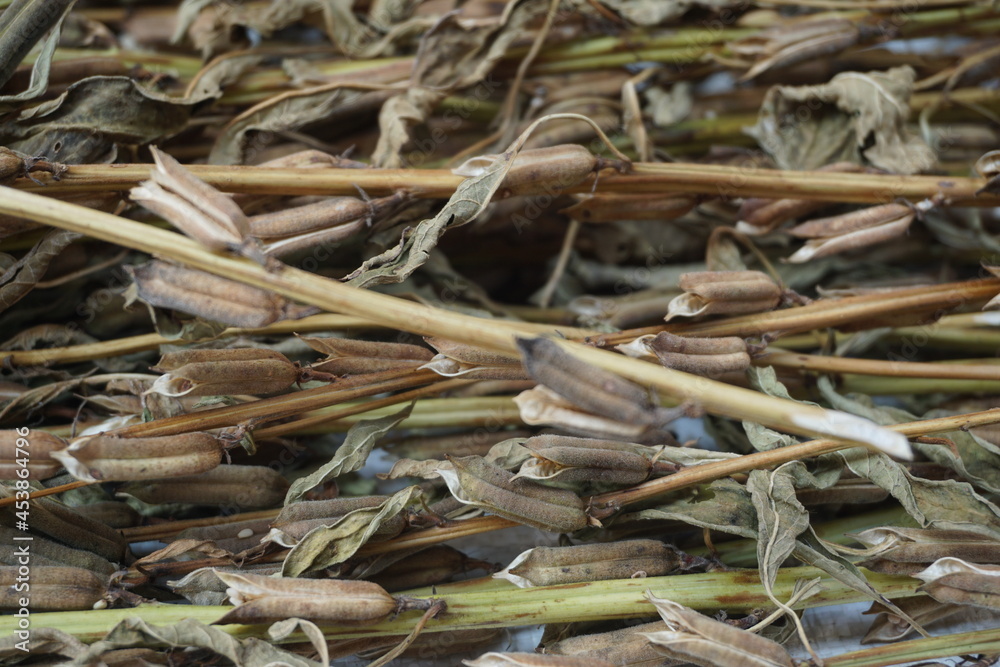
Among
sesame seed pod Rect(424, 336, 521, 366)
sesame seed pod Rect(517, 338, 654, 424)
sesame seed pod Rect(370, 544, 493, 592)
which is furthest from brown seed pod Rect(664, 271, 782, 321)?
sesame seed pod Rect(370, 544, 493, 592)

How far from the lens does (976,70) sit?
1.53 m

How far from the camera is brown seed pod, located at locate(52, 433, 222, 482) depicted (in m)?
0.90

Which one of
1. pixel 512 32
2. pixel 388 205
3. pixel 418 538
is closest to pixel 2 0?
pixel 388 205

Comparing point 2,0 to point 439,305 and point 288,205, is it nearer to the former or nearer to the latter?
point 288,205

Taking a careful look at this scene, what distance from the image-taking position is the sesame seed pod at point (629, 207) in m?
1.30

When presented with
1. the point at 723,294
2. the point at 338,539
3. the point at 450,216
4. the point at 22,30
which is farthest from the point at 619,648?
the point at 22,30

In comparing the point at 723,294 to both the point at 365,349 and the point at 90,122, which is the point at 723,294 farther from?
the point at 90,122

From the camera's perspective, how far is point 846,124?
4.72 ft

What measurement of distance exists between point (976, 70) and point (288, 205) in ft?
4.52

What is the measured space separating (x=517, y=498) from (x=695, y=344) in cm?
34

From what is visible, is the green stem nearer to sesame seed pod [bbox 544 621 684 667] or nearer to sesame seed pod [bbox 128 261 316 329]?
sesame seed pod [bbox 544 621 684 667]

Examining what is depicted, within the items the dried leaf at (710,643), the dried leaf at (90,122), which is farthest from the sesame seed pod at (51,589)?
the dried leaf at (710,643)

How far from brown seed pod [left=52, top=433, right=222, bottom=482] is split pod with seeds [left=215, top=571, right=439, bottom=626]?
15 centimetres

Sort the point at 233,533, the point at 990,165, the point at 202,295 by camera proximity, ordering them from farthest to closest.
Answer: the point at 990,165
the point at 233,533
the point at 202,295
